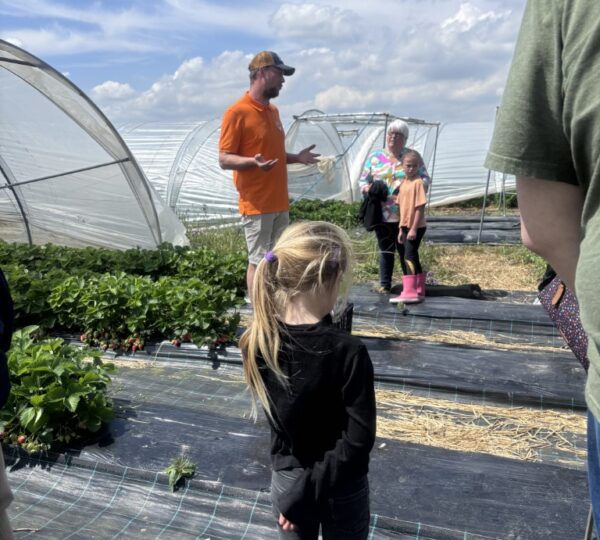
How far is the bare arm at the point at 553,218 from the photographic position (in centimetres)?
111

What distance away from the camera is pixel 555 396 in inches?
148

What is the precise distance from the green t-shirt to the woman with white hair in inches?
179

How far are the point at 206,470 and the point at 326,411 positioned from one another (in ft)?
4.27

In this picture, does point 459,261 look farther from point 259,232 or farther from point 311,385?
point 311,385

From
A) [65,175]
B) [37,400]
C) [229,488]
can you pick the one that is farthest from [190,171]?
[229,488]

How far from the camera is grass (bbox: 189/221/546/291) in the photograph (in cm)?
735

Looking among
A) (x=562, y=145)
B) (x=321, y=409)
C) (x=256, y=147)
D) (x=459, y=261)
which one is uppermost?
(x=562, y=145)

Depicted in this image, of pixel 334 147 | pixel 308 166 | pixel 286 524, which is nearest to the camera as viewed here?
pixel 286 524

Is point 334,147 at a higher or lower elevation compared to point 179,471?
higher

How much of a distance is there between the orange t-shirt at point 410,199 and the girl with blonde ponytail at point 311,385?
3.70 meters

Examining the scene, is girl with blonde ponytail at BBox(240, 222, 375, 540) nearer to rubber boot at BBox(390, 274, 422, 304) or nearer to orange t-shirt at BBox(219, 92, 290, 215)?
orange t-shirt at BBox(219, 92, 290, 215)

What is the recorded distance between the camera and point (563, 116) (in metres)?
1.04

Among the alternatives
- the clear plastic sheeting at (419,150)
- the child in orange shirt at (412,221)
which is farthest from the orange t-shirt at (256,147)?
the clear plastic sheeting at (419,150)

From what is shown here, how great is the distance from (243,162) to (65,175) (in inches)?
169
